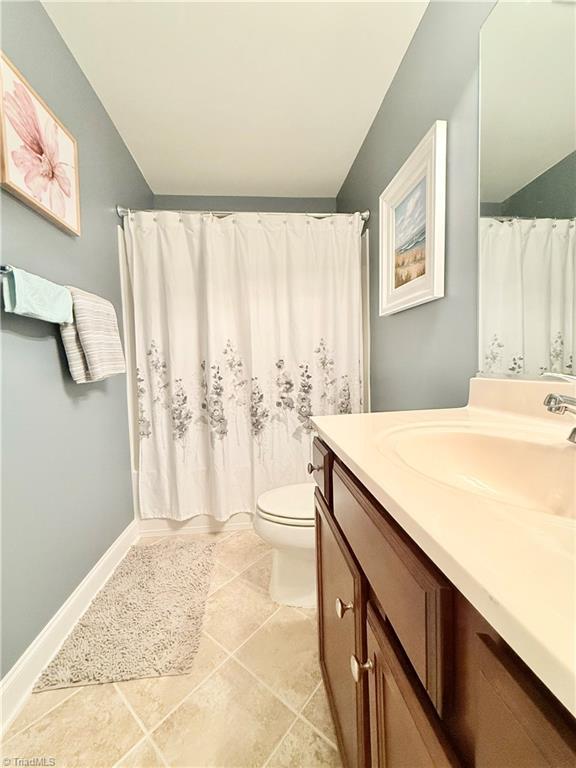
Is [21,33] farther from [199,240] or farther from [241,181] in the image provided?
[241,181]

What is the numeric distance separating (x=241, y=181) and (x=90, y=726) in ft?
8.81

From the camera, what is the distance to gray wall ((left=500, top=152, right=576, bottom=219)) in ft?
2.18

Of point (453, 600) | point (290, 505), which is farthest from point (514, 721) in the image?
point (290, 505)

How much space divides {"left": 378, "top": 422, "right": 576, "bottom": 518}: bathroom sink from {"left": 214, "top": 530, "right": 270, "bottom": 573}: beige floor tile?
128 centimetres

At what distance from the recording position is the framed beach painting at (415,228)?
104cm

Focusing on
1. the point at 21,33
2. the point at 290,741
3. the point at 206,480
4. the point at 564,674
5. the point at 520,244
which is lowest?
the point at 290,741

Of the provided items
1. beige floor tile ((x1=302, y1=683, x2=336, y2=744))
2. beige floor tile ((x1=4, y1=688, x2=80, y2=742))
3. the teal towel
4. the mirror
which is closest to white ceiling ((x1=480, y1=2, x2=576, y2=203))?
the mirror

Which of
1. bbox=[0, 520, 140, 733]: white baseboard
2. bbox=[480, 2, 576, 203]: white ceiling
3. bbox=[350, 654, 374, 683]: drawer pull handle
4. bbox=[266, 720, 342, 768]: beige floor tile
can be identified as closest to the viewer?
bbox=[350, 654, 374, 683]: drawer pull handle

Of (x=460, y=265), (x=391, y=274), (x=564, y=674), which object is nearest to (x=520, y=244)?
(x=460, y=265)

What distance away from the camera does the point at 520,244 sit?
79cm

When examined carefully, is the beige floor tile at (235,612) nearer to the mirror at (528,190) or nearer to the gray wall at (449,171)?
the gray wall at (449,171)

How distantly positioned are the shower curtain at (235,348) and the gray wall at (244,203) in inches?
23.5

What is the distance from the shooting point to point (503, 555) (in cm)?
28

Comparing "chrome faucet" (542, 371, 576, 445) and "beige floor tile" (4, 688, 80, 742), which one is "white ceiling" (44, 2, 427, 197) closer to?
"chrome faucet" (542, 371, 576, 445)
